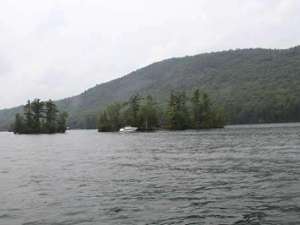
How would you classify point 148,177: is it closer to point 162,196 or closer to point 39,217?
point 162,196

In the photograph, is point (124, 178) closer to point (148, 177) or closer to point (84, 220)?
point (148, 177)

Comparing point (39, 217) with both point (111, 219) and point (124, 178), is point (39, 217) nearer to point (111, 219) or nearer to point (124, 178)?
point (111, 219)

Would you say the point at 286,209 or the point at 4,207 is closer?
the point at 286,209

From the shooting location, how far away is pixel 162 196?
3212 centimetres

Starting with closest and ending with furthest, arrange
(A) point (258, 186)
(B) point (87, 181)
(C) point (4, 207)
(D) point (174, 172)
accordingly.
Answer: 1. (C) point (4, 207)
2. (A) point (258, 186)
3. (B) point (87, 181)
4. (D) point (174, 172)

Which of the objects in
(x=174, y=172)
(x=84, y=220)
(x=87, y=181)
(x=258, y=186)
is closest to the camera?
(x=84, y=220)

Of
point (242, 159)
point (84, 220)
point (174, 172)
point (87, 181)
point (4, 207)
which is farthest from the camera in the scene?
point (242, 159)

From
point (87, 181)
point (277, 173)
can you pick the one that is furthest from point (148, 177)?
point (277, 173)

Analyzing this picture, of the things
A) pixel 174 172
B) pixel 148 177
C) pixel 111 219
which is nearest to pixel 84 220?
pixel 111 219

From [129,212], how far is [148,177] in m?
15.1

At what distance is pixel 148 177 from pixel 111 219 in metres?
16.5

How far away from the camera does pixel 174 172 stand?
45.8 meters

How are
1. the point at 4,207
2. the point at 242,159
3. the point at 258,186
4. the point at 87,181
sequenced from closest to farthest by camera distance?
the point at 4,207 < the point at 258,186 < the point at 87,181 < the point at 242,159

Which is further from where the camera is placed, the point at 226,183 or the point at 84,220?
the point at 226,183
